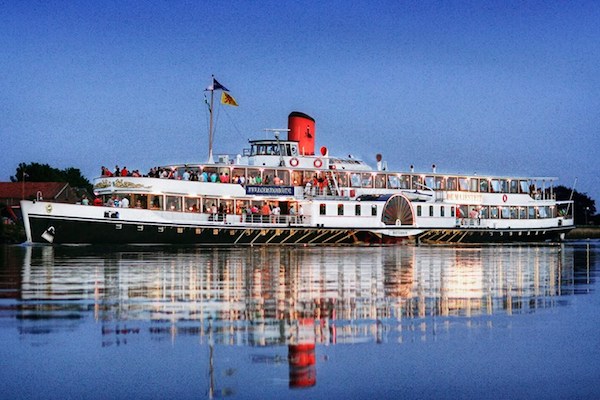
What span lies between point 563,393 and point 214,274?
15872 mm

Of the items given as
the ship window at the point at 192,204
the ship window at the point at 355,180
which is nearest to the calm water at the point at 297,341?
the ship window at the point at 192,204

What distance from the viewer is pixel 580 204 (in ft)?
587

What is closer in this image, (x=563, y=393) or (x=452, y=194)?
(x=563, y=393)

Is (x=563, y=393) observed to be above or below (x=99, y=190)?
below

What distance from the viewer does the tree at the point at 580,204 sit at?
7023 inches

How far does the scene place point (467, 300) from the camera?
15.2 meters

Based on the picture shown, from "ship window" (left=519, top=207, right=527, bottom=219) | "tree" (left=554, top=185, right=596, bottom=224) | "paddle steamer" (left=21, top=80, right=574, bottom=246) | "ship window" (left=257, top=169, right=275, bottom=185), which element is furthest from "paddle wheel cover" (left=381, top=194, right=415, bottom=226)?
"tree" (left=554, top=185, right=596, bottom=224)

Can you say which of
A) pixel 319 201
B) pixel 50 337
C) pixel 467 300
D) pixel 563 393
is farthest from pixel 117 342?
pixel 319 201

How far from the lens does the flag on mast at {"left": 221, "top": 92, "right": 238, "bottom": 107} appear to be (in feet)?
198

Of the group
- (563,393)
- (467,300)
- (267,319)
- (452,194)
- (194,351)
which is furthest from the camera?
(452,194)

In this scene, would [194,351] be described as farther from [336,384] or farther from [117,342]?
[336,384]

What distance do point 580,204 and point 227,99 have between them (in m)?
134

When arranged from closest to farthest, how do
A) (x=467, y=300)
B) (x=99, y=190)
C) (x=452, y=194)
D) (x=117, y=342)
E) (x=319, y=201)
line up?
(x=117, y=342) → (x=467, y=300) → (x=99, y=190) → (x=319, y=201) → (x=452, y=194)

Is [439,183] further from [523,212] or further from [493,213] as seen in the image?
[523,212]
